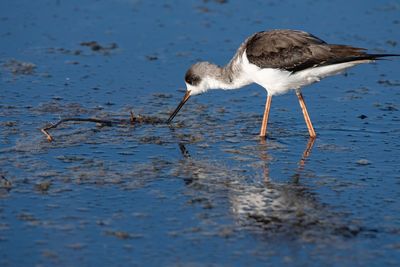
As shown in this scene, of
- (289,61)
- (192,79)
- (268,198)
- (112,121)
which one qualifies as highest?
(289,61)

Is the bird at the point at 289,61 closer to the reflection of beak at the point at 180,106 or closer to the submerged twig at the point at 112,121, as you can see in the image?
the reflection of beak at the point at 180,106

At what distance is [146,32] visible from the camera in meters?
11.4

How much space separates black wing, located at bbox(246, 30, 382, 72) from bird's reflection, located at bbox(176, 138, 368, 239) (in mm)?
997

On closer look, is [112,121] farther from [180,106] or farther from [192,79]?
[192,79]

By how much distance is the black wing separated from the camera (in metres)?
7.95

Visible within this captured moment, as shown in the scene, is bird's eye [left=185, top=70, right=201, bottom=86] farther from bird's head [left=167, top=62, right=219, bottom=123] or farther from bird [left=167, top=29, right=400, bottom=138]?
bird [left=167, top=29, right=400, bottom=138]

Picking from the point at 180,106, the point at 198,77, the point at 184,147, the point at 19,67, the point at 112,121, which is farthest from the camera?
the point at 19,67

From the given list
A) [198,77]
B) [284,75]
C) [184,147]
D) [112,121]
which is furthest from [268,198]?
[198,77]

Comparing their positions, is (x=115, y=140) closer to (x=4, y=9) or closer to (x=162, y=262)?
(x=162, y=262)

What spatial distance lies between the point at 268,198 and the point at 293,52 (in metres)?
2.14

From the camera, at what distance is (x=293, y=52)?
816 cm


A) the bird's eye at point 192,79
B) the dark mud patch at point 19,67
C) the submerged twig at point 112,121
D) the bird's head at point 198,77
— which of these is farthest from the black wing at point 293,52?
the dark mud patch at point 19,67

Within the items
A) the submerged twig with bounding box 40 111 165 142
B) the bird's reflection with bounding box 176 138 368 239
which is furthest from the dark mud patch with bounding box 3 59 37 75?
the bird's reflection with bounding box 176 138 368 239

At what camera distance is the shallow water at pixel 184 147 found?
566 cm
